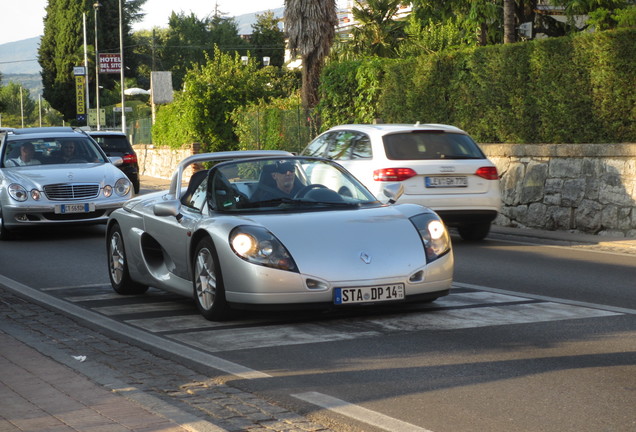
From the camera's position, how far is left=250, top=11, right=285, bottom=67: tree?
112 meters

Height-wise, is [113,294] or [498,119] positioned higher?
[498,119]

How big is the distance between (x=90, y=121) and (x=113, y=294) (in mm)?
66564

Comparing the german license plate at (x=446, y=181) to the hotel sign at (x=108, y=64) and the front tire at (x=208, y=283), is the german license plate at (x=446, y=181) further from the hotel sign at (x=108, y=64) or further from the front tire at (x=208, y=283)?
the hotel sign at (x=108, y=64)

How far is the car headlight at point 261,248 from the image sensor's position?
27.6ft

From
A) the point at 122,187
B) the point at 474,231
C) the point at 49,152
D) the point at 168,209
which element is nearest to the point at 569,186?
the point at 474,231

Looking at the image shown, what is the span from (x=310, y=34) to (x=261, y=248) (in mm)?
27483

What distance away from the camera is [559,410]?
18.9 ft

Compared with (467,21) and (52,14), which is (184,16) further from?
(467,21)

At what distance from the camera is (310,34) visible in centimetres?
3531

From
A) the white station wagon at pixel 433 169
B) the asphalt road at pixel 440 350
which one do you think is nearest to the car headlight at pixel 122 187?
the white station wagon at pixel 433 169

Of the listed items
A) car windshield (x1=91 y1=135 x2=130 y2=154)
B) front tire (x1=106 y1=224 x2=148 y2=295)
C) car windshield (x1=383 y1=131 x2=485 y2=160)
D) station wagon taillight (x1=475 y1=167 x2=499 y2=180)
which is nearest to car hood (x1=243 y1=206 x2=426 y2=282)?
front tire (x1=106 y1=224 x2=148 y2=295)

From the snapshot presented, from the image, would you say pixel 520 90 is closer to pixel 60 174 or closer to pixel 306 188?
pixel 60 174

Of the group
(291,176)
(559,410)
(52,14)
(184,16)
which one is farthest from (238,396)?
(184,16)

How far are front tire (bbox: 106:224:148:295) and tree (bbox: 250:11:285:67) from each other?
101 metres
